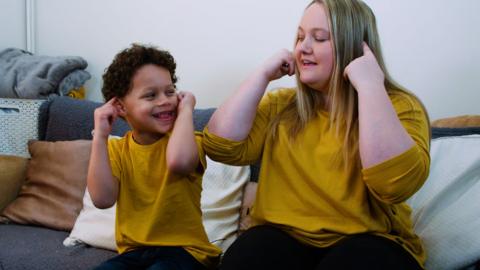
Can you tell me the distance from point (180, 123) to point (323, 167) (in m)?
Answer: 0.36

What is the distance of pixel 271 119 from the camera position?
A: 1195 mm

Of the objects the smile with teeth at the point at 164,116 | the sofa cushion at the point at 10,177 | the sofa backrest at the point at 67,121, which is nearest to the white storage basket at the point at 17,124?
the sofa backrest at the point at 67,121

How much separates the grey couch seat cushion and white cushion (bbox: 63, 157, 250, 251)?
40 mm

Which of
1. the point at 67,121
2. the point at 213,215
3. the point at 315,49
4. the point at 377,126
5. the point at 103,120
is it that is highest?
the point at 315,49

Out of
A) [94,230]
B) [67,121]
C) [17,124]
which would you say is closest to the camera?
[94,230]

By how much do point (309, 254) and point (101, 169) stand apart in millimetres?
535

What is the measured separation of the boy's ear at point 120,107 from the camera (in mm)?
1234

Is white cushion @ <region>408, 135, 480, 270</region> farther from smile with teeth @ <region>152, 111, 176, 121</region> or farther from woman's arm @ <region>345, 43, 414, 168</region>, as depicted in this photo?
smile with teeth @ <region>152, 111, 176, 121</region>

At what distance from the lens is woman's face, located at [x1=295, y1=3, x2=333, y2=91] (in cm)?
108

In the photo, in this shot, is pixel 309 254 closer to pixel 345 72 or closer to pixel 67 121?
pixel 345 72

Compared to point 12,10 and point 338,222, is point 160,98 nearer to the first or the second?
point 338,222

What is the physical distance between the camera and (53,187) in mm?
1769

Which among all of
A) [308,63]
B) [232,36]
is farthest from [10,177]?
[308,63]

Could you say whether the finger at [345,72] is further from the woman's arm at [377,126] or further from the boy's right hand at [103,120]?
the boy's right hand at [103,120]
